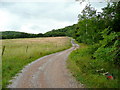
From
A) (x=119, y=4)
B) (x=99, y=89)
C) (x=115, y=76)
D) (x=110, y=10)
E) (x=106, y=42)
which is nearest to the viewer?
(x=99, y=89)

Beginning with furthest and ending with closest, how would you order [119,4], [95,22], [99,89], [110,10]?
[95,22]
[110,10]
[119,4]
[99,89]

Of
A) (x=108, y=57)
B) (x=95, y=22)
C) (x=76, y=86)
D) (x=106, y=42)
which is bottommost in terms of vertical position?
(x=76, y=86)

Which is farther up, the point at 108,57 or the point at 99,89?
the point at 108,57

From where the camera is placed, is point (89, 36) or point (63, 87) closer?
point (63, 87)

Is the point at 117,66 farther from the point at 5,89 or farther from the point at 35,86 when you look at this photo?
the point at 5,89

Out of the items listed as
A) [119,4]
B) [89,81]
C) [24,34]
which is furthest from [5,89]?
[24,34]

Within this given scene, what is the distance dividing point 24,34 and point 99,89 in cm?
9855

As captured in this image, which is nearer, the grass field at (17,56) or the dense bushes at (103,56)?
the dense bushes at (103,56)

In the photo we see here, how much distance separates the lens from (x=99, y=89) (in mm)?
6906

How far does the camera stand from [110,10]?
13.5m

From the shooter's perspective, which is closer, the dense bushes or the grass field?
the dense bushes

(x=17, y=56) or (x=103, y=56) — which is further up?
(x=103, y=56)

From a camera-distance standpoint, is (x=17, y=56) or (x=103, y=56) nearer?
(x=103, y=56)

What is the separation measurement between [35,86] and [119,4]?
9.32 meters
